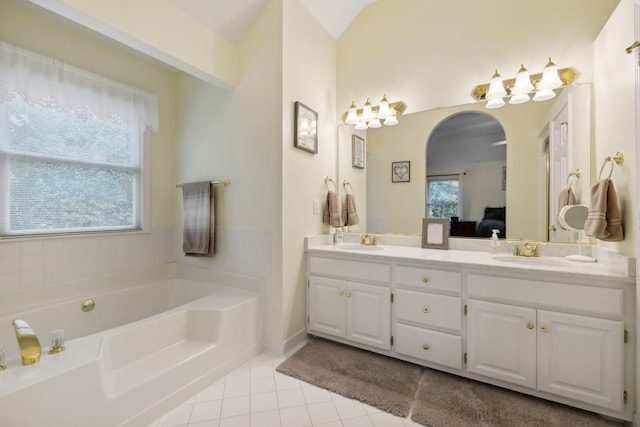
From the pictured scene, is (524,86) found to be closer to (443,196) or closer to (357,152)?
(443,196)

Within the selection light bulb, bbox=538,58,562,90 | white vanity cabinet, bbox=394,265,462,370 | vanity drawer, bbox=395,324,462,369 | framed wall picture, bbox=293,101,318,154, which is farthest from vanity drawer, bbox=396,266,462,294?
light bulb, bbox=538,58,562,90

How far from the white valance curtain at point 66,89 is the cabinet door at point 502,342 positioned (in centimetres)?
298

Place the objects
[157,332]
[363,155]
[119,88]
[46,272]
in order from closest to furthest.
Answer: [157,332], [46,272], [119,88], [363,155]

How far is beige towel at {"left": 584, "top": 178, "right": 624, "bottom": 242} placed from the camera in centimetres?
148

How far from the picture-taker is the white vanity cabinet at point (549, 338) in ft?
4.62

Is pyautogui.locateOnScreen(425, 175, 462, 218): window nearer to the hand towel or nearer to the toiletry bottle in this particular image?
the toiletry bottle

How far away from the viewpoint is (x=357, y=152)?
2730mm

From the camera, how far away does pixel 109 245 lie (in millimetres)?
2336

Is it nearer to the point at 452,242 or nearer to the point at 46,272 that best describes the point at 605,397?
the point at 452,242

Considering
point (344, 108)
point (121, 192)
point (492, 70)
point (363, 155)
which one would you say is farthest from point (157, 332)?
point (492, 70)

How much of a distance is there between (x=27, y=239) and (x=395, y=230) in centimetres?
271

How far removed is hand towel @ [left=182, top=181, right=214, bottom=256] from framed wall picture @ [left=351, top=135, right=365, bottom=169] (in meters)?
1.36

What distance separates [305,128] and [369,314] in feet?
5.07

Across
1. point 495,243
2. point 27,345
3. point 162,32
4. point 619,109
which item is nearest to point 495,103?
point 619,109
